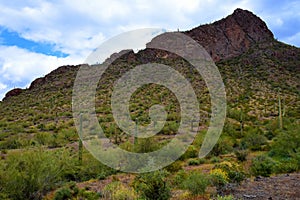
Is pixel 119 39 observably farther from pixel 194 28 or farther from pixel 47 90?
pixel 194 28

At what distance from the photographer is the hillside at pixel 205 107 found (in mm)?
18438

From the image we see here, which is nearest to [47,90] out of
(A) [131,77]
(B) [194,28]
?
(A) [131,77]

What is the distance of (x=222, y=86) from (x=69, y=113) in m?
19.9

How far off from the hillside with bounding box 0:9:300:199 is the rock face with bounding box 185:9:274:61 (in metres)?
0.18

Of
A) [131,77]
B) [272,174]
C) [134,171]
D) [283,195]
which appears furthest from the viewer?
[131,77]

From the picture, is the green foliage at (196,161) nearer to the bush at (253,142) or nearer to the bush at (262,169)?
the bush at (262,169)

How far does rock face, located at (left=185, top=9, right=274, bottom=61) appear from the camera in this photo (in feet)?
203

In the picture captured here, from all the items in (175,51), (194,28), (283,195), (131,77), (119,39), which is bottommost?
(283,195)

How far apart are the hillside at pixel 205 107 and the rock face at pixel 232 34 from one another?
0.59ft

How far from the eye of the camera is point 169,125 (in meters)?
30.4

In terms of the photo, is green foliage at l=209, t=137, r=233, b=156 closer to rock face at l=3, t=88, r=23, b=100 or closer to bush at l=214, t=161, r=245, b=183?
bush at l=214, t=161, r=245, b=183

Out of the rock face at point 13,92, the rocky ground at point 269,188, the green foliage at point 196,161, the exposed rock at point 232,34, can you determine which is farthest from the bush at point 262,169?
the rock face at point 13,92

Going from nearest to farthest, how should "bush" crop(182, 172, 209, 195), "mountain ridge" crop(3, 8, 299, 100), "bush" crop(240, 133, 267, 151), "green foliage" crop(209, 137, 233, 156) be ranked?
"bush" crop(182, 172, 209, 195) → "green foliage" crop(209, 137, 233, 156) → "bush" crop(240, 133, 267, 151) → "mountain ridge" crop(3, 8, 299, 100)

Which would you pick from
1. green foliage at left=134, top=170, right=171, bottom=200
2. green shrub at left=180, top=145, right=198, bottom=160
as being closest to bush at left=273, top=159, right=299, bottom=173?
green shrub at left=180, top=145, right=198, bottom=160
